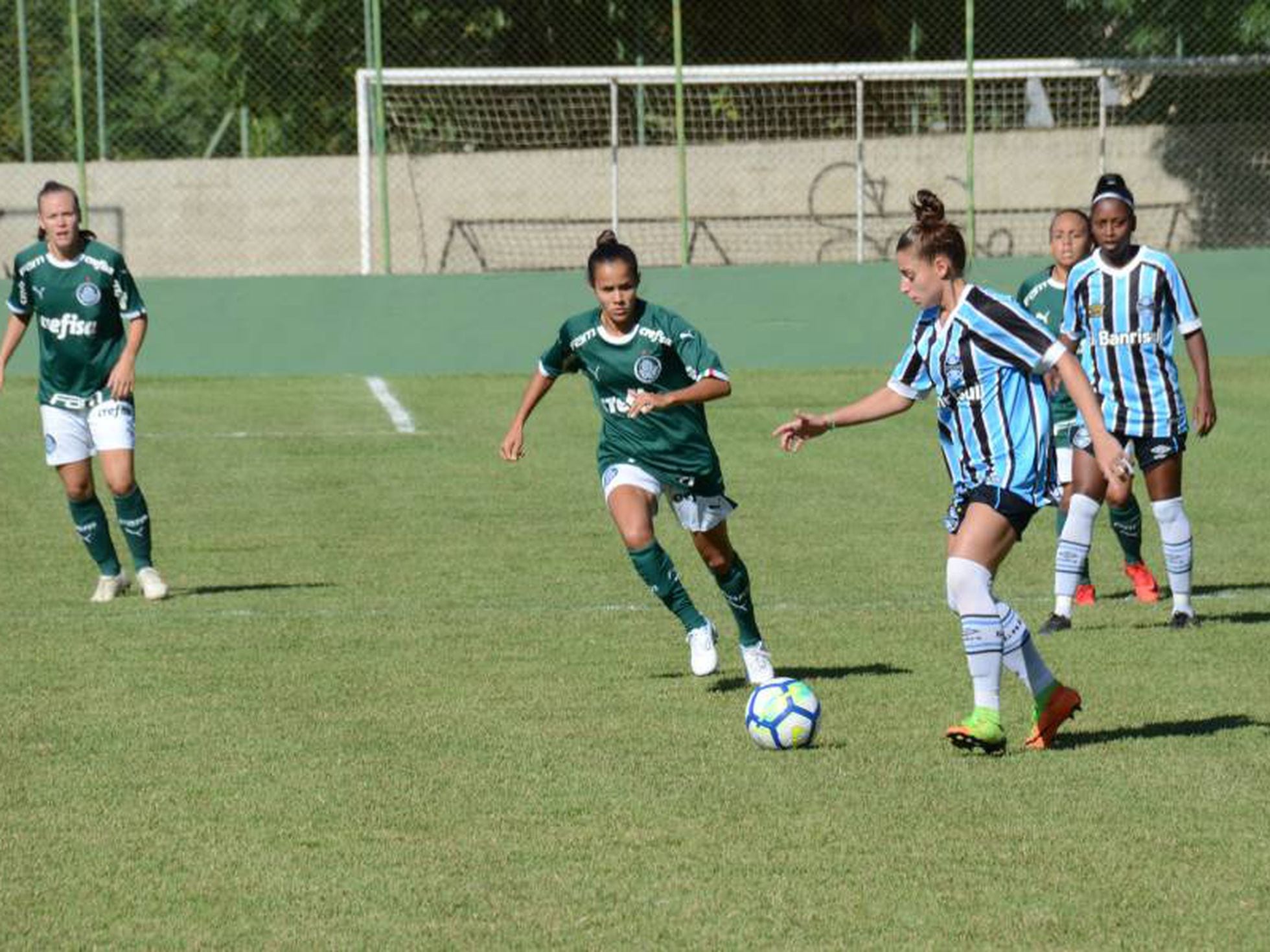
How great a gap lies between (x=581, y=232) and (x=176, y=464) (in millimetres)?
14581

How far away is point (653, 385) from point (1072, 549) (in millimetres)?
2543

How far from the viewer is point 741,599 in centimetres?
923

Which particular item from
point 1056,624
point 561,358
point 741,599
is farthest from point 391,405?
point 741,599

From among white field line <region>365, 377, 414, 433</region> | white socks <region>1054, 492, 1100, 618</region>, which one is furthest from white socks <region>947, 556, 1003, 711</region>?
white field line <region>365, 377, 414, 433</region>

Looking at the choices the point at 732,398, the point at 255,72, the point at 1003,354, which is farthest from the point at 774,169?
the point at 1003,354

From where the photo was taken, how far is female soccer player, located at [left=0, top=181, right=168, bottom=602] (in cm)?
1150

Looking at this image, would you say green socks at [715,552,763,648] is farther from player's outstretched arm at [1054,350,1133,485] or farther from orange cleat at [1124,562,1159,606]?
orange cleat at [1124,562,1159,606]

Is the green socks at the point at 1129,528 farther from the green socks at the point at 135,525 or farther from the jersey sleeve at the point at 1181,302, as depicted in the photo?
the green socks at the point at 135,525

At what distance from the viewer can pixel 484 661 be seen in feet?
32.1

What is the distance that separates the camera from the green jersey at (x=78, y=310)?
37.8 ft

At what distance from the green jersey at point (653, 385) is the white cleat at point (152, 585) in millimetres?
3329

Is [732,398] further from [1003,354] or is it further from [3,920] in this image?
[3,920]

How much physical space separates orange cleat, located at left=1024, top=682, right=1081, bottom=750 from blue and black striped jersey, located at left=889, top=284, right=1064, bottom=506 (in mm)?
680

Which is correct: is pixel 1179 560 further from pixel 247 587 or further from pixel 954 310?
pixel 247 587
